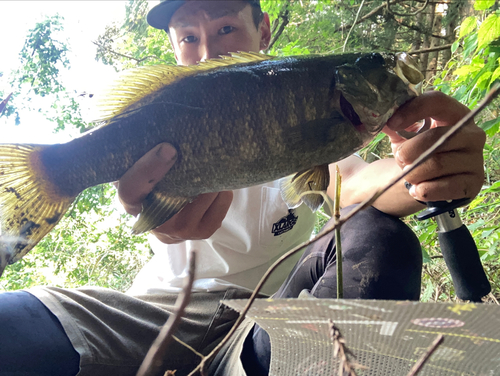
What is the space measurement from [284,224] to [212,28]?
2.35 feet

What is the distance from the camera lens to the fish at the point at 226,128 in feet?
2.14

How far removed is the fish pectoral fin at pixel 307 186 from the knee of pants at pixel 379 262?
0.66ft

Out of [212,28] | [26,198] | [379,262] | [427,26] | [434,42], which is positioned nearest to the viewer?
[26,198]

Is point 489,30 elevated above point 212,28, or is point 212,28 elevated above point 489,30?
point 212,28

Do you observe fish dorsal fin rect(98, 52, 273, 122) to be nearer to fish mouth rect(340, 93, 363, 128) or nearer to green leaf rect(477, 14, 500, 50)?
fish mouth rect(340, 93, 363, 128)

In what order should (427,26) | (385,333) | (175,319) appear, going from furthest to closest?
(427,26), (385,333), (175,319)

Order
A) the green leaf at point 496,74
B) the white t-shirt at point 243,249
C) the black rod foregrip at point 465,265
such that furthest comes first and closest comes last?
1. the white t-shirt at point 243,249
2. the green leaf at point 496,74
3. the black rod foregrip at point 465,265

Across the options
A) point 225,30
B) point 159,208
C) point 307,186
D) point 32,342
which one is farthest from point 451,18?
point 32,342

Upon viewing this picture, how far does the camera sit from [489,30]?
90cm

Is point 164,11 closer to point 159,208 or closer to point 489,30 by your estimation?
point 159,208

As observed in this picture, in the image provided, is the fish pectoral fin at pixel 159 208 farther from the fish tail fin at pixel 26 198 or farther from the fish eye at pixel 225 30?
the fish eye at pixel 225 30

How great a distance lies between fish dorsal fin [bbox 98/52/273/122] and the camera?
70cm

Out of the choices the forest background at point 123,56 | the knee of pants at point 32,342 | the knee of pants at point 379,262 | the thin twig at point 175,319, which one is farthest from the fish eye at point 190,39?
the forest background at point 123,56

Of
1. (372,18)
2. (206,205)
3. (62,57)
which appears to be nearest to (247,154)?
(206,205)
